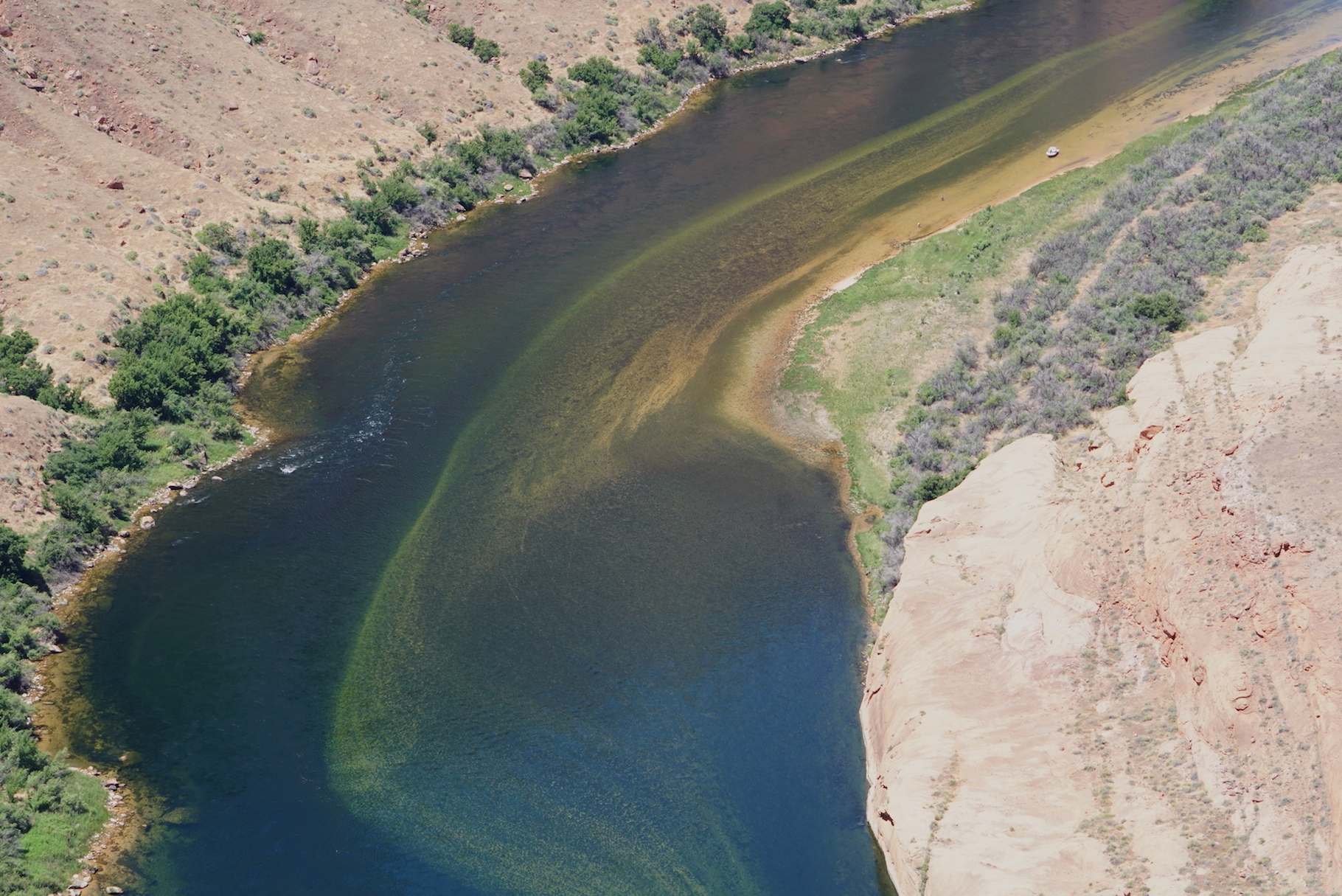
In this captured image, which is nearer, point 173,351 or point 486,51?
point 173,351

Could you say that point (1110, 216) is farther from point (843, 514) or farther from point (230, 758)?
point (230, 758)

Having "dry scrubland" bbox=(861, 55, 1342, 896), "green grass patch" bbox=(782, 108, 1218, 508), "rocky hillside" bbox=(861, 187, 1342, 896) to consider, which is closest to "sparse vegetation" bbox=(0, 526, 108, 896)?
"rocky hillside" bbox=(861, 187, 1342, 896)

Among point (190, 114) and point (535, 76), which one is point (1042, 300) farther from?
point (190, 114)

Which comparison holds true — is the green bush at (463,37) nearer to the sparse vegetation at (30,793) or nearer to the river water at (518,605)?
the river water at (518,605)

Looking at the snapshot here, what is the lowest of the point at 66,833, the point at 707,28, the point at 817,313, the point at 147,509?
the point at 66,833

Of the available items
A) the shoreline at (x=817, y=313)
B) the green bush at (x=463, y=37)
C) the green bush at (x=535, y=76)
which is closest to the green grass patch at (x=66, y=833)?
the shoreline at (x=817, y=313)

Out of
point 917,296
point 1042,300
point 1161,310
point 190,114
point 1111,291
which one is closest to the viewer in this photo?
point 1161,310

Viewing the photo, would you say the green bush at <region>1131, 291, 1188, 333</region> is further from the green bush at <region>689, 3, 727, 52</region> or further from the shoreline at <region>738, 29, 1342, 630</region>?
the green bush at <region>689, 3, 727, 52</region>

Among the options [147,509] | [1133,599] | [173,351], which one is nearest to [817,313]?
[1133,599]
